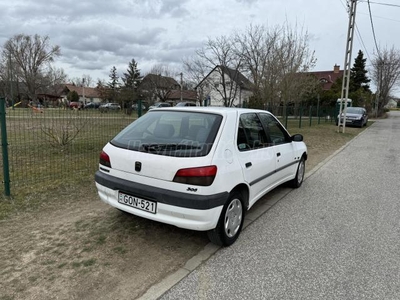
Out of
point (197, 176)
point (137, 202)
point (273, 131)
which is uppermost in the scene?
point (273, 131)

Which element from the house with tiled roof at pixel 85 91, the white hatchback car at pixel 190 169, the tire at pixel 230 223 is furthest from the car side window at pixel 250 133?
the house with tiled roof at pixel 85 91

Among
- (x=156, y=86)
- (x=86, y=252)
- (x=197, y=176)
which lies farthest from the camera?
(x=156, y=86)

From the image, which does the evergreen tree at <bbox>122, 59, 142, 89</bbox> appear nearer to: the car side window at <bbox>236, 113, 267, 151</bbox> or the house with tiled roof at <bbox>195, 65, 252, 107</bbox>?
the house with tiled roof at <bbox>195, 65, 252, 107</bbox>

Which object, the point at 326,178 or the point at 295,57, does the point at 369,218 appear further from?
the point at 295,57

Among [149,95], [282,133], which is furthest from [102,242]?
[149,95]

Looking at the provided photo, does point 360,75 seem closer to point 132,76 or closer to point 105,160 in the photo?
point 132,76

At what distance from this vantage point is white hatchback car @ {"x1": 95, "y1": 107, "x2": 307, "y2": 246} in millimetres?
2723

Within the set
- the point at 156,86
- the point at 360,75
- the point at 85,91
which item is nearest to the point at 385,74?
the point at 360,75

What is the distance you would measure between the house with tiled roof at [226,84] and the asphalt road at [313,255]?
50.1 ft

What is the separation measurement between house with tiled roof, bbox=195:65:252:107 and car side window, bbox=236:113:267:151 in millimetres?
15585

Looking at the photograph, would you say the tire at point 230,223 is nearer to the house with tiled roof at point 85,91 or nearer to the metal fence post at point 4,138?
the metal fence post at point 4,138

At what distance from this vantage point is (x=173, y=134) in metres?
3.25

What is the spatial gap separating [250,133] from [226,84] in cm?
2377

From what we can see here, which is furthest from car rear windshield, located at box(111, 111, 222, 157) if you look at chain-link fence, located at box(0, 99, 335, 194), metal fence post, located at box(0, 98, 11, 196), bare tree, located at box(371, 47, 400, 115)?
bare tree, located at box(371, 47, 400, 115)
